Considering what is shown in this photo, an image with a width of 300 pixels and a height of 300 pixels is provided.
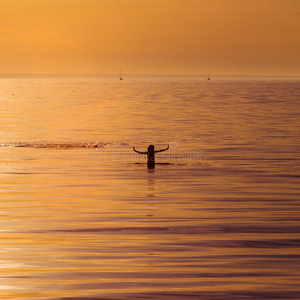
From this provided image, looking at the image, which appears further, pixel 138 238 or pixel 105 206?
pixel 105 206

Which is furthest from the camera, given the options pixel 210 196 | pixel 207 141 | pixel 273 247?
pixel 207 141

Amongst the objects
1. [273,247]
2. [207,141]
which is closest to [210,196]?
[273,247]

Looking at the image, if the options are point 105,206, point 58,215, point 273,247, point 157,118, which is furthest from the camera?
point 157,118

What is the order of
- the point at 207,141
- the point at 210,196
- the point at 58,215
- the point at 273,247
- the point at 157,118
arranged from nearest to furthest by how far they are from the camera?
the point at 273,247 → the point at 58,215 → the point at 210,196 → the point at 207,141 → the point at 157,118

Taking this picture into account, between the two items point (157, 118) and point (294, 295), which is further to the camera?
point (157, 118)

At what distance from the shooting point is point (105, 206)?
89.1 feet

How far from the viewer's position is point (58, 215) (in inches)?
988

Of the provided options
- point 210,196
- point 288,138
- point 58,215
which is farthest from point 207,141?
point 58,215

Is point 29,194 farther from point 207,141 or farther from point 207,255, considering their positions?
point 207,141

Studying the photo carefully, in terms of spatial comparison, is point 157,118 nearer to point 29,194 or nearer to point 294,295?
point 29,194

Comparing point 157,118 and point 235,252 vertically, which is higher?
point 157,118

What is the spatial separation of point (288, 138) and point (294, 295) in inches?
1767

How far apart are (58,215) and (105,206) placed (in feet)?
8.33

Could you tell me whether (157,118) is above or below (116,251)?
above
